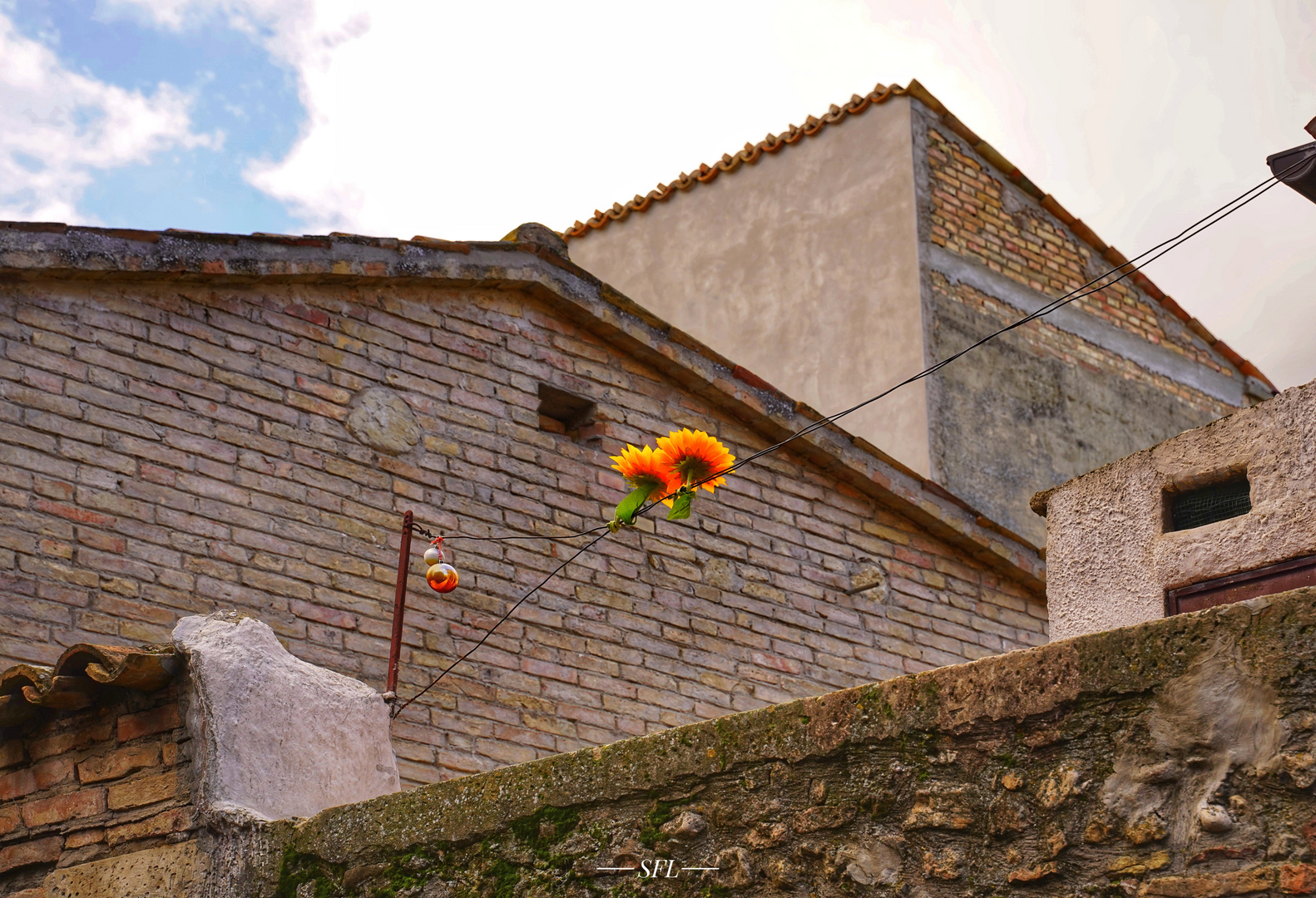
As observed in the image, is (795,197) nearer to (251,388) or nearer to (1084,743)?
(251,388)

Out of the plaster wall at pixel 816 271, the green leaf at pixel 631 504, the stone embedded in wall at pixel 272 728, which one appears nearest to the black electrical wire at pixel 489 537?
the green leaf at pixel 631 504

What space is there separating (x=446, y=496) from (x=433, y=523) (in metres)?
0.16

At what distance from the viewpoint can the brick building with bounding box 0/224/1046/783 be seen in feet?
18.0

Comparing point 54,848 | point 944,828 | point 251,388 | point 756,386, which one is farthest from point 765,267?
point 944,828

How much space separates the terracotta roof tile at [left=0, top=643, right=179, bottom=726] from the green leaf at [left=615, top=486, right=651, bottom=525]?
1564 mm

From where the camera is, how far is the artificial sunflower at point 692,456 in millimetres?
4316

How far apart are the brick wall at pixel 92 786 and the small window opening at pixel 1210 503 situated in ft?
8.20

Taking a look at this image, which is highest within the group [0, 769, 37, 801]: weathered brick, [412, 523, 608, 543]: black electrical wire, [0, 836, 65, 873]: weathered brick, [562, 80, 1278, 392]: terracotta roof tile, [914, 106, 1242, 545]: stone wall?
[562, 80, 1278, 392]: terracotta roof tile

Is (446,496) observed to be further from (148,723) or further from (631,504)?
(148,723)

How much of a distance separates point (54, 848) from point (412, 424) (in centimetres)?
303

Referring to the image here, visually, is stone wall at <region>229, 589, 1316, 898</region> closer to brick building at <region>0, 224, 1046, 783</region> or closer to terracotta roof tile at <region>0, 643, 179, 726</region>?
terracotta roof tile at <region>0, 643, 179, 726</region>

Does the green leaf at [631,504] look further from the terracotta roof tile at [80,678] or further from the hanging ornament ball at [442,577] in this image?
the terracotta roof tile at [80,678]

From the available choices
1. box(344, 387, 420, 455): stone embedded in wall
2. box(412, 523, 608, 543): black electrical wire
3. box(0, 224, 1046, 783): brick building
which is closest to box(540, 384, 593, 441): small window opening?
box(0, 224, 1046, 783): brick building

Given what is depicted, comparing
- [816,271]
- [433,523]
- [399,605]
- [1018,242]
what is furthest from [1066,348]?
[399,605]
